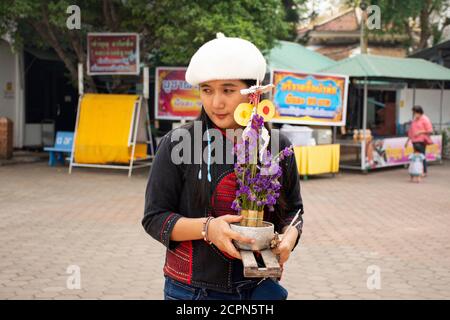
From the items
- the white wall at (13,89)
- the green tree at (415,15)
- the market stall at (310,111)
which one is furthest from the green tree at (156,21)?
the green tree at (415,15)

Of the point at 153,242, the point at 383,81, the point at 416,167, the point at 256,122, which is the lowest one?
the point at 153,242

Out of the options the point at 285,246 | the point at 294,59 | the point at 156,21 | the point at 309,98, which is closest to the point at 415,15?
the point at 294,59

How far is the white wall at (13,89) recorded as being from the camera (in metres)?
18.0

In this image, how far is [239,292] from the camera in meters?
2.27

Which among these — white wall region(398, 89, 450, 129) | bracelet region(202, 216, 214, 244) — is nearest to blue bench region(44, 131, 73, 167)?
white wall region(398, 89, 450, 129)

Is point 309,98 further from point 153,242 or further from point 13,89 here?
point 13,89

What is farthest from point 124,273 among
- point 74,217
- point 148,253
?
point 74,217

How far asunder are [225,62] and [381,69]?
14.1 metres

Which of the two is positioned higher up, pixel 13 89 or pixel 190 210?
pixel 13 89

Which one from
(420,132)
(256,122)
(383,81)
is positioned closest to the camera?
(256,122)

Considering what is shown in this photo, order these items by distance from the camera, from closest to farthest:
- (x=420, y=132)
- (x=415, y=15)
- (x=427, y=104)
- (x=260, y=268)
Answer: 1. (x=260, y=268)
2. (x=420, y=132)
3. (x=427, y=104)
4. (x=415, y=15)

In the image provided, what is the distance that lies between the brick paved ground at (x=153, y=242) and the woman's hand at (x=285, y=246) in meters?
3.27

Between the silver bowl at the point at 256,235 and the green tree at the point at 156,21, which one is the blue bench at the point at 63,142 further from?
the silver bowl at the point at 256,235

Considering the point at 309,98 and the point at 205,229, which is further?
the point at 309,98
